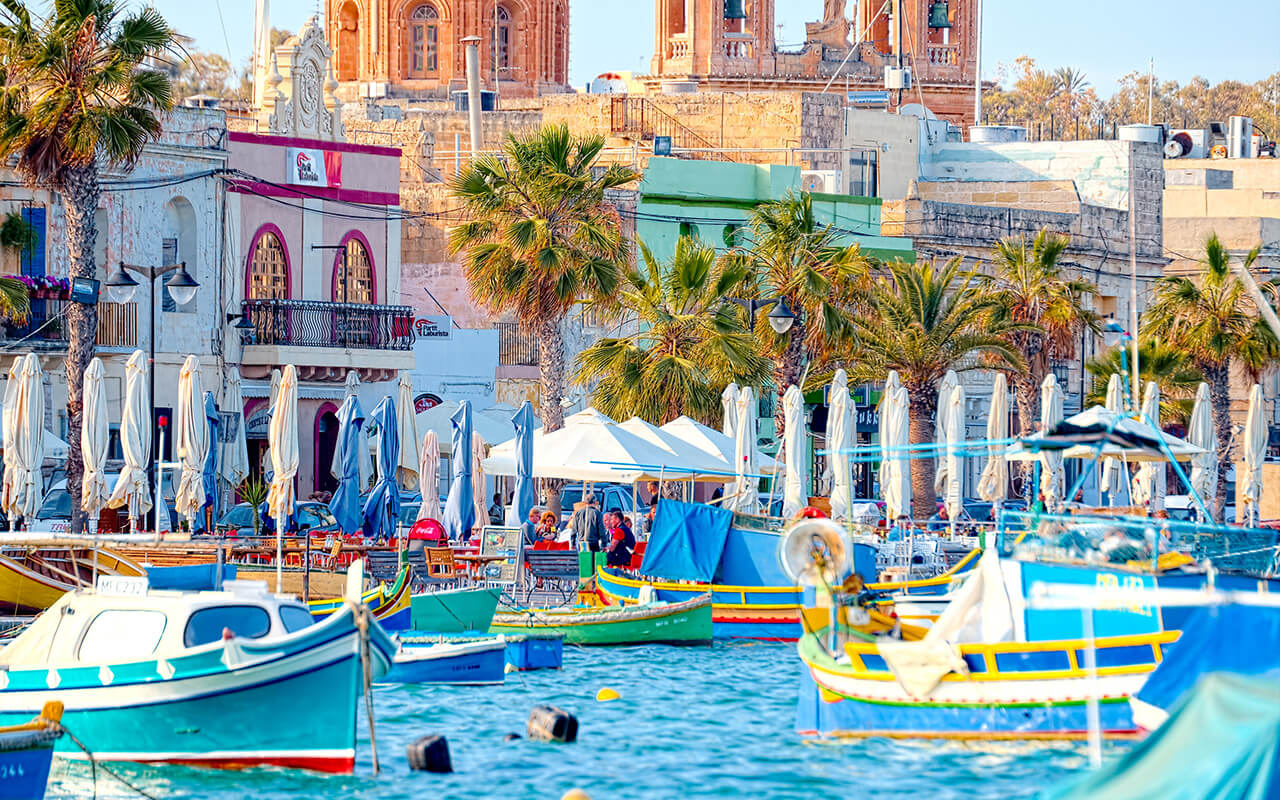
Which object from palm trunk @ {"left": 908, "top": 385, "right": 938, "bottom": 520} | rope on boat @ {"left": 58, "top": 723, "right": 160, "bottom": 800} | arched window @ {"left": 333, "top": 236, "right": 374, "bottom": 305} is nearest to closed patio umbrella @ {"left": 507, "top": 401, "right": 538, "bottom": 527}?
palm trunk @ {"left": 908, "top": 385, "right": 938, "bottom": 520}

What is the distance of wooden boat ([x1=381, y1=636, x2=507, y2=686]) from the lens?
24891mm

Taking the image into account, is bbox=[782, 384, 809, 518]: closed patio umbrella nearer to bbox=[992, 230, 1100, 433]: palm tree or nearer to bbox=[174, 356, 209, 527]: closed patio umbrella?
bbox=[174, 356, 209, 527]: closed patio umbrella

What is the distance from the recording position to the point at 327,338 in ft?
145

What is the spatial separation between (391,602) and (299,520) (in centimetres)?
1198

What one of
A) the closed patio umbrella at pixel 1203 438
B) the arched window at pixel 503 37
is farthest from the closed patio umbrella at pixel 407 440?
the arched window at pixel 503 37

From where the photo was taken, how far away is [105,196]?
41.0m

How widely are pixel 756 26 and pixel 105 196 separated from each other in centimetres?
4631

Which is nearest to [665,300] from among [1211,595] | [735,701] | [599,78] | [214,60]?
[735,701]

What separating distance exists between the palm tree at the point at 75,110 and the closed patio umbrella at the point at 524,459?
6.50m

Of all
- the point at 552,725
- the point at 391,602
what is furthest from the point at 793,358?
the point at 552,725

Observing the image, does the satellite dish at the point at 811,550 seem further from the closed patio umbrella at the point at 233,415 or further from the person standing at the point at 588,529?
Result: the closed patio umbrella at the point at 233,415

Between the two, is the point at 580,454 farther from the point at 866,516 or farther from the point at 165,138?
the point at 165,138

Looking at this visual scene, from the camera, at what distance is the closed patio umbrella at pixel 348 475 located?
33.3 m

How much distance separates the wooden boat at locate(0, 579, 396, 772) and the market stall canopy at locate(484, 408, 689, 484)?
42.7 feet
